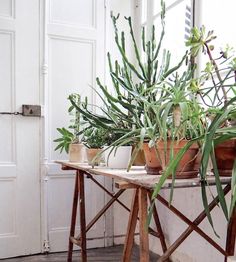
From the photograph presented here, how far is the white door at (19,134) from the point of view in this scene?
2.60 m

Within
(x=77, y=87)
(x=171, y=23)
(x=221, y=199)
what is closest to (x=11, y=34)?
(x=77, y=87)

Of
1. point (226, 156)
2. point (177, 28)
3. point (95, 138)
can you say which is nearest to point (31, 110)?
point (95, 138)

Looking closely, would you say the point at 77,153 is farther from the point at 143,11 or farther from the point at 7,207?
the point at 143,11

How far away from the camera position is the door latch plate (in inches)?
104

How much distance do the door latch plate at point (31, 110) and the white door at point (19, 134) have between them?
0.04 meters

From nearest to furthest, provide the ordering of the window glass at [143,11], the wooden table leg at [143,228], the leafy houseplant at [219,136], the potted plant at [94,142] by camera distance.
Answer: the leafy houseplant at [219,136]
the wooden table leg at [143,228]
the potted plant at [94,142]
the window glass at [143,11]

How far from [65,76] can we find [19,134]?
61 centimetres

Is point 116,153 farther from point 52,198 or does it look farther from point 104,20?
point 104,20

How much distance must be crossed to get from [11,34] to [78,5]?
2.01 ft

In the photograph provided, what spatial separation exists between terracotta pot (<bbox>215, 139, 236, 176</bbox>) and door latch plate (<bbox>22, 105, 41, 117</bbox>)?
5.65 feet

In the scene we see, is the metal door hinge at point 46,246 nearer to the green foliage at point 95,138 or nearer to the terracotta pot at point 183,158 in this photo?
the green foliage at point 95,138

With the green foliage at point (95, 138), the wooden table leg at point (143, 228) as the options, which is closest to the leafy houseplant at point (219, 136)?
the wooden table leg at point (143, 228)

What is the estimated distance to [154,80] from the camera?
1768mm

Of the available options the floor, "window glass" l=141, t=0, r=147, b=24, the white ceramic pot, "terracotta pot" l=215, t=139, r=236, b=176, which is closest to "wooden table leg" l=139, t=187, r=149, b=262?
"terracotta pot" l=215, t=139, r=236, b=176
